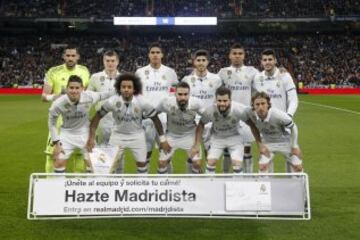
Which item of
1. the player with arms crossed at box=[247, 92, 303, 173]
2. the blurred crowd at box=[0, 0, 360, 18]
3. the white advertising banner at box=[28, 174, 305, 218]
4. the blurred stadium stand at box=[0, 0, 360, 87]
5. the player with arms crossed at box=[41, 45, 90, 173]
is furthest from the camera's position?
the blurred crowd at box=[0, 0, 360, 18]

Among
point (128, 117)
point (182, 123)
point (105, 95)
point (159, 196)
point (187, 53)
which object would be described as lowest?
point (159, 196)

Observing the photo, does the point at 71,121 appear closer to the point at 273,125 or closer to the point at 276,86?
the point at 273,125

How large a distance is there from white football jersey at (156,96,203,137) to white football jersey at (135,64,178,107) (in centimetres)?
83

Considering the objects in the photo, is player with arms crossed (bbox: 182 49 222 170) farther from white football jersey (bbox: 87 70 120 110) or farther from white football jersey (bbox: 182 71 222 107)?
white football jersey (bbox: 87 70 120 110)

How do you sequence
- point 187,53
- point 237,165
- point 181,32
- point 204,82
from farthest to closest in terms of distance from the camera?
point 181,32 → point 187,53 → point 204,82 → point 237,165

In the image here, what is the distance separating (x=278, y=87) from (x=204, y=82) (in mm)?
1134

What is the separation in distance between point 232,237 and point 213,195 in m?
0.83

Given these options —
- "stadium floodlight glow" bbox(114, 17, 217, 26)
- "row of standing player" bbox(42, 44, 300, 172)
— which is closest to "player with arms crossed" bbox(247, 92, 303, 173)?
"row of standing player" bbox(42, 44, 300, 172)

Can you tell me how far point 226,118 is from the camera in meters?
7.37

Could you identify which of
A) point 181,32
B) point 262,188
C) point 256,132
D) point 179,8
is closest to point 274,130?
point 256,132

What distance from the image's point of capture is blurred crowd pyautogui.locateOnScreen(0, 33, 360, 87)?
46.4 meters

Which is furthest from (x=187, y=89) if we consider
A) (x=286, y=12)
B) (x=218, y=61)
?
(x=286, y=12)

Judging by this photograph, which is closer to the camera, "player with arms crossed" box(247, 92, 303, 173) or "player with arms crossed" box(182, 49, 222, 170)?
"player with arms crossed" box(247, 92, 303, 173)

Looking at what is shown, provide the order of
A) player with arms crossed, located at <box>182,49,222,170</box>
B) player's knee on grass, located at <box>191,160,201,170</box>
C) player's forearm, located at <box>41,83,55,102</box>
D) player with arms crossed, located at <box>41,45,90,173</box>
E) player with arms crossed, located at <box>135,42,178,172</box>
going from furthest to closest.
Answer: player with arms crossed, located at <box>135,42,178,172</box>
player with arms crossed, located at <box>182,49,222,170</box>
player with arms crossed, located at <box>41,45,90,173</box>
player's forearm, located at <box>41,83,55,102</box>
player's knee on grass, located at <box>191,160,201,170</box>
